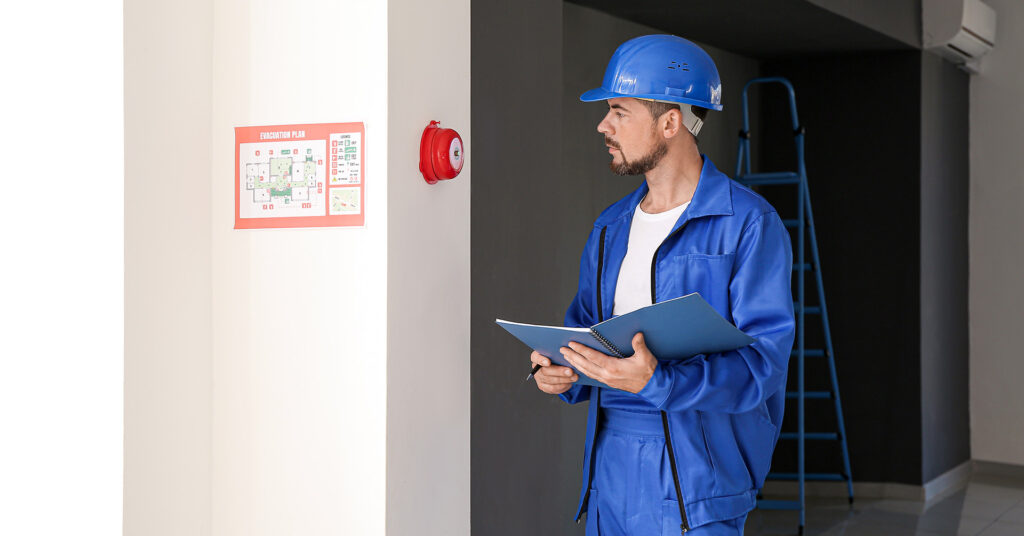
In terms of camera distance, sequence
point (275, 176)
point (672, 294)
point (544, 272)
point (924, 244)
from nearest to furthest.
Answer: point (672, 294), point (275, 176), point (544, 272), point (924, 244)

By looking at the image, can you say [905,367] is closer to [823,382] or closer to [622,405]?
[823,382]

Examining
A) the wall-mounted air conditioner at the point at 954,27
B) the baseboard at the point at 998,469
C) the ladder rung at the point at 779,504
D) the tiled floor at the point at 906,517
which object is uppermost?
the wall-mounted air conditioner at the point at 954,27

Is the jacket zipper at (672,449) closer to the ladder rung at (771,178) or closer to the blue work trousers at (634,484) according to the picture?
the blue work trousers at (634,484)

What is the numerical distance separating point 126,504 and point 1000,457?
241 inches

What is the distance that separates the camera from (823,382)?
244 inches

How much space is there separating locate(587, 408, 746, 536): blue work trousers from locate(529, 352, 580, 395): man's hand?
5.1 inches

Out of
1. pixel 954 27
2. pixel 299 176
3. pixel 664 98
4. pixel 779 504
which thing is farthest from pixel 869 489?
pixel 299 176

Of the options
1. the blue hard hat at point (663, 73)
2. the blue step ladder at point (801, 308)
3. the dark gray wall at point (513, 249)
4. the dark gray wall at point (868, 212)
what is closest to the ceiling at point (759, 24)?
the dark gray wall at point (868, 212)

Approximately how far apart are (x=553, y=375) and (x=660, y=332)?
30 centimetres

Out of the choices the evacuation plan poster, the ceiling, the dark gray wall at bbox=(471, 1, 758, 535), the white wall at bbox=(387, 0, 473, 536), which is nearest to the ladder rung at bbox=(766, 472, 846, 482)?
the ceiling

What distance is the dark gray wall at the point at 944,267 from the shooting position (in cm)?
605

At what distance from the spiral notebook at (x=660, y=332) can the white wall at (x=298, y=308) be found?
1.25 feet

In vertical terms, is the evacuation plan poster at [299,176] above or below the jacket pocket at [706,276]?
above

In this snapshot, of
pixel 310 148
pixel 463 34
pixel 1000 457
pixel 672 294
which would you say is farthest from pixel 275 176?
pixel 1000 457
